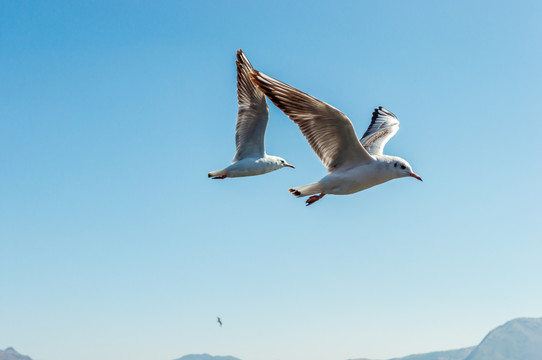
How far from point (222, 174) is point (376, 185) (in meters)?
12.6

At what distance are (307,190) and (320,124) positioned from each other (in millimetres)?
2358

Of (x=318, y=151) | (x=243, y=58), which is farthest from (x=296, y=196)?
(x=243, y=58)

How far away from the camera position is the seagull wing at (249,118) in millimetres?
29922

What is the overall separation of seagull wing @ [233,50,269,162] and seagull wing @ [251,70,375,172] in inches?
468

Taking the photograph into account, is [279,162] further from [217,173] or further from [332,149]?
[332,149]

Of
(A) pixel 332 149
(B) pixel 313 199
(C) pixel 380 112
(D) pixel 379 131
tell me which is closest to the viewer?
(A) pixel 332 149

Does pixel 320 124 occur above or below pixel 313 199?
above

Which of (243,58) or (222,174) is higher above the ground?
(243,58)

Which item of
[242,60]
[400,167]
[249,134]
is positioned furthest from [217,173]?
[400,167]

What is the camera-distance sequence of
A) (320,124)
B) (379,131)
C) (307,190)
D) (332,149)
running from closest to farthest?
(320,124) → (332,149) → (307,190) → (379,131)

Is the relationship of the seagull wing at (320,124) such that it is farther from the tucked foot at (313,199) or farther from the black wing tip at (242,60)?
the black wing tip at (242,60)

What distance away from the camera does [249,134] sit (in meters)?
30.7

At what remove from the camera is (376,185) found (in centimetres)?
1905

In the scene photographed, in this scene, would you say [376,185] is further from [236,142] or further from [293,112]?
[236,142]
